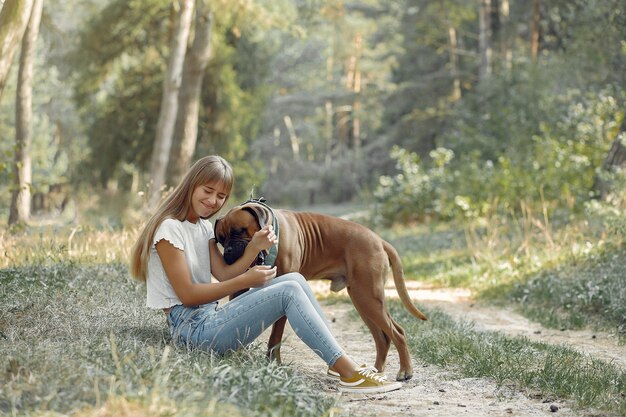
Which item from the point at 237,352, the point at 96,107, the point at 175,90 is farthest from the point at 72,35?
the point at 237,352

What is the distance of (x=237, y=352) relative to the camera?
4.70 metres

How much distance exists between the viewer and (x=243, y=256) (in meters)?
4.74

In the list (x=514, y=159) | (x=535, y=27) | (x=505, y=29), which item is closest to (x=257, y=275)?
(x=514, y=159)

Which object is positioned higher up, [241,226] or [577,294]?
[241,226]

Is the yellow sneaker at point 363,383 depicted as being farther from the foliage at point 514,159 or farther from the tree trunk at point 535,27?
the tree trunk at point 535,27

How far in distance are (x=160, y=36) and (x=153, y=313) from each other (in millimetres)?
15562

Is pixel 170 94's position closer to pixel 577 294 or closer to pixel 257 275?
pixel 577 294

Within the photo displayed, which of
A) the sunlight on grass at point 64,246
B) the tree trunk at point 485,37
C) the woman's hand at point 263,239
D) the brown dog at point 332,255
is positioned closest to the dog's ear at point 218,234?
the brown dog at point 332,255

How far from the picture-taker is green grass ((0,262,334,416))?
10.7ft

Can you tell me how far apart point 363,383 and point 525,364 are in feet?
4.44

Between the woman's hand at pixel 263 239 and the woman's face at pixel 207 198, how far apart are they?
0.38 m

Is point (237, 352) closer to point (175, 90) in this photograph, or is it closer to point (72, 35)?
point (175, 90)

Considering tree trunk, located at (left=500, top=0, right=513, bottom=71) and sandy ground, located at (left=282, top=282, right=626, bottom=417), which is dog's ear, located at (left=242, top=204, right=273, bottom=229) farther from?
tree trunk, located at (left=500, top=0, right=513, bottom=71)

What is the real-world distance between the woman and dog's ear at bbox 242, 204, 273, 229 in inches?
8.4
